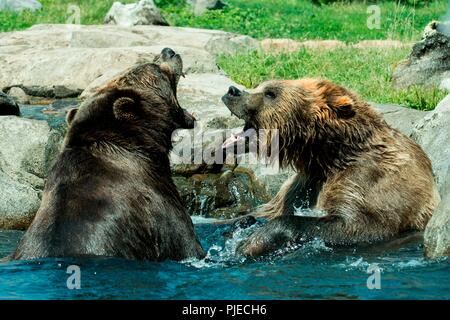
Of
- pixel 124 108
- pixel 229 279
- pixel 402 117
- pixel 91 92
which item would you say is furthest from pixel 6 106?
pixel 229 279

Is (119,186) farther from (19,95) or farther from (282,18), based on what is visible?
(282,18)

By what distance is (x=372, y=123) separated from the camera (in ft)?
27.8

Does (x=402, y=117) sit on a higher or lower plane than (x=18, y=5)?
lower

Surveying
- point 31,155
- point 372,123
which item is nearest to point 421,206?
point 372,123

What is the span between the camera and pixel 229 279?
692cm

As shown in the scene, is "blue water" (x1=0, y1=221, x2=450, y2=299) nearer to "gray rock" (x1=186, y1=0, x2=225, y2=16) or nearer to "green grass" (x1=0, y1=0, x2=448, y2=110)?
"green grass" (x1=0, y1=0, x2=448, y2=110)

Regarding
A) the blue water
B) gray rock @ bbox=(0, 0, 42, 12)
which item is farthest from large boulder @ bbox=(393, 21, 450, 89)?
gray rock @ bbox=(0, 0, 42, 12)

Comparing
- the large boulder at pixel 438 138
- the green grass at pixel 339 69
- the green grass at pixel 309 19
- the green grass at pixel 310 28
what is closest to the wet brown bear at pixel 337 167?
the large boulder at pixel 438 138

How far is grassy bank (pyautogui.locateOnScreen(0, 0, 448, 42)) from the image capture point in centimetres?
2181

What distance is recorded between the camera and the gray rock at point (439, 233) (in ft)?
24.1

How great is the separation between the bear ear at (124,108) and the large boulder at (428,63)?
7799mm

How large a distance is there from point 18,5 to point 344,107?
1907 centimetres

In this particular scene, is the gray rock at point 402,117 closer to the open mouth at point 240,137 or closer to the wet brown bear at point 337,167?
the wet brown bear at point 337,167

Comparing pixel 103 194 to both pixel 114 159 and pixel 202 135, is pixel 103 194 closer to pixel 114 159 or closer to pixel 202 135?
pixel 114 159
